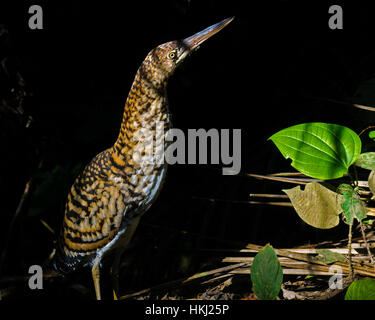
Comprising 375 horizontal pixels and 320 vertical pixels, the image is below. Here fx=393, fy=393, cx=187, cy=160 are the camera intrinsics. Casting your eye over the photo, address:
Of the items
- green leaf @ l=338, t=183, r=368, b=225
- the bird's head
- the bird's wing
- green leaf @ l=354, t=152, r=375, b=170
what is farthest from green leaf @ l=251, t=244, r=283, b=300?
the bird's head

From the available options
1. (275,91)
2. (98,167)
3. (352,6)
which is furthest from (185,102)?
(352,6)

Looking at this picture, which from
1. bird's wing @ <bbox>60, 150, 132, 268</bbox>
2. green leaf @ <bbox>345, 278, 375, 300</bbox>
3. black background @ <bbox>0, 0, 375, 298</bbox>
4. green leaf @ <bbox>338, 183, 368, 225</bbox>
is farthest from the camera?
black background @ <bbox>0, 0, 375, 298</bbox>

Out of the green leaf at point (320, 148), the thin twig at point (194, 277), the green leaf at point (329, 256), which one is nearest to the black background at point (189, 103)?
the thin twig at point (194, 277)

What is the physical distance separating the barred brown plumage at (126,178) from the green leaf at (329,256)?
76 cm

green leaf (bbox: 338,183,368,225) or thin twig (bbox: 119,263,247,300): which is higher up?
green leaf (bbox: 338,183,368,225)

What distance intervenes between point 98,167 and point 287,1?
1.43 m

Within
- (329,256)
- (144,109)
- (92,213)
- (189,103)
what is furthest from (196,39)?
(329,256)

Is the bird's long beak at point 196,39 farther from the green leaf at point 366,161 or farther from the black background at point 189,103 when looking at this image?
the green leaf at point 366,161

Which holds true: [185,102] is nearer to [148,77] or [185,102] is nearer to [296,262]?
[148,77]

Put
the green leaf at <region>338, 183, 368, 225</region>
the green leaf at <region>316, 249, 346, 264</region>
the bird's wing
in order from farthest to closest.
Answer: the bird's wing
the green leaf at <region>316, 249, 346, 264</region>
the green leaf at <region>338, 183, 368, 225</region>

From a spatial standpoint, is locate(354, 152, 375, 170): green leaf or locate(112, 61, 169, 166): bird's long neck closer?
locate(354, 152, 375, 170): green leaf

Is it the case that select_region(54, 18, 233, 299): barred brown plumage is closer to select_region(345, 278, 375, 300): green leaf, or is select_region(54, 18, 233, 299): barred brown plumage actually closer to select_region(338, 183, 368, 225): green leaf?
select_region(338, 183, 368, 225): green leaf

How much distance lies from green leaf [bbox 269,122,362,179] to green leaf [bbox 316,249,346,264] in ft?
1.09

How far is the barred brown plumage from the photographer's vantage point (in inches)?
64.2
